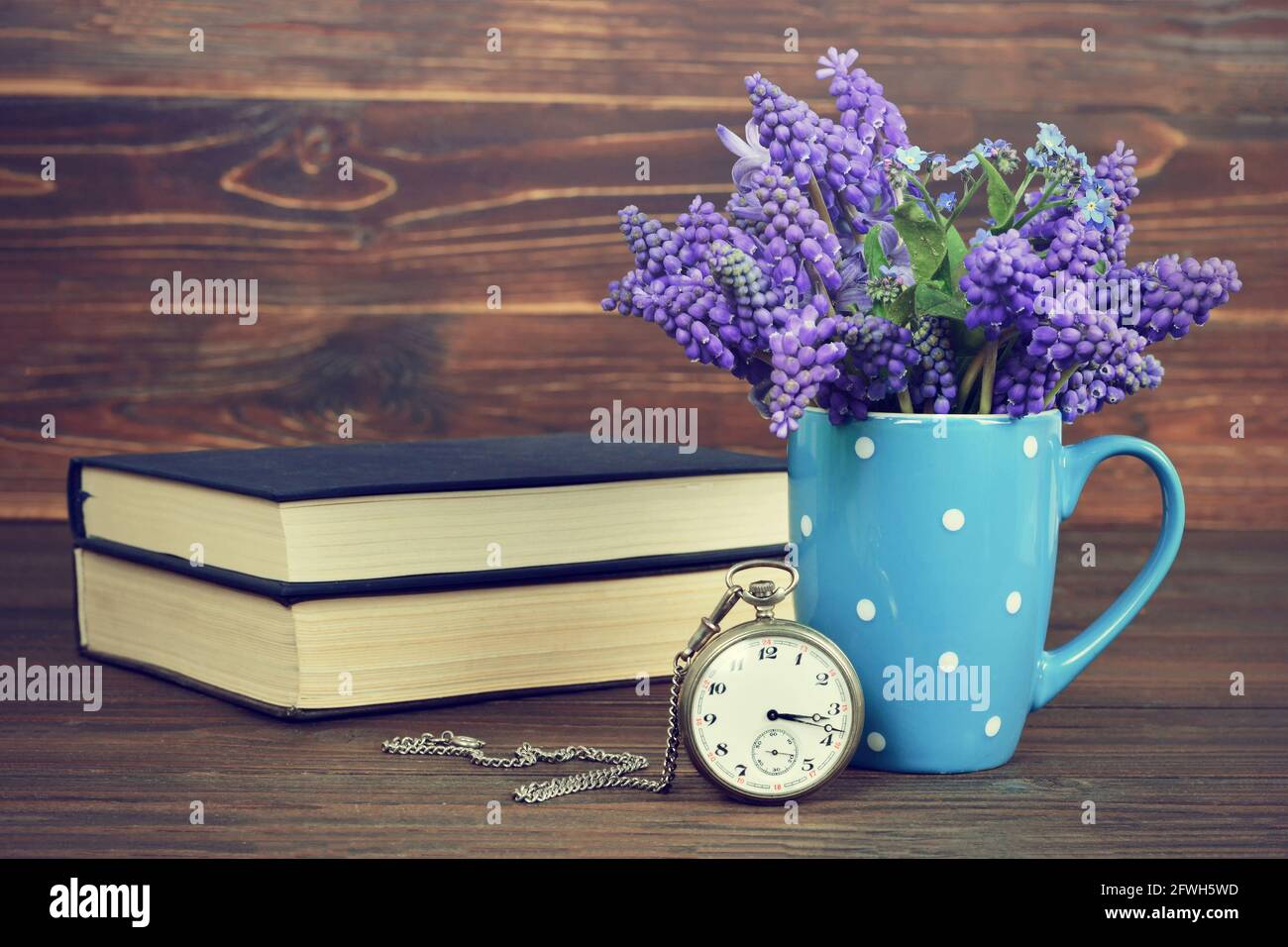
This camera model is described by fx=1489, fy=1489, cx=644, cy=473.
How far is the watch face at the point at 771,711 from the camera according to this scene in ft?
2.48

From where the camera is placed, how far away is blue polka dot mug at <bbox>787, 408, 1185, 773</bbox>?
783mm

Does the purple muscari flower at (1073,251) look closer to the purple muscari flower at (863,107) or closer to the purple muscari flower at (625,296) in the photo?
the purple muscari flower at (863,107)

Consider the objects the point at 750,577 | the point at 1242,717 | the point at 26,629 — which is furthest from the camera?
the point at 26,629

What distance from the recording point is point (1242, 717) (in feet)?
2.98

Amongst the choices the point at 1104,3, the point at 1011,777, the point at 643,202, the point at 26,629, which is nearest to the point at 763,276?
the point at 1011,777

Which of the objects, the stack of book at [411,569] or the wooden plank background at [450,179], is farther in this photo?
the wooden plank background at [450,179]

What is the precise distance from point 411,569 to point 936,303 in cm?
37

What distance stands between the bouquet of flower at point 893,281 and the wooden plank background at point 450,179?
2.80ft

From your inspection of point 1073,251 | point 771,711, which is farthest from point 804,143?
point 771,711

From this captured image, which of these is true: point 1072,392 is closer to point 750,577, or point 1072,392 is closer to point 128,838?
point 750,577

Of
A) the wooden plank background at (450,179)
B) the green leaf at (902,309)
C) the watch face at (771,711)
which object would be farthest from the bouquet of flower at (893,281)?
the wooden plank background at (450,179)

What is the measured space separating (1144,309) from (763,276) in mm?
192

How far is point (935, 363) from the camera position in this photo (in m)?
0.78
